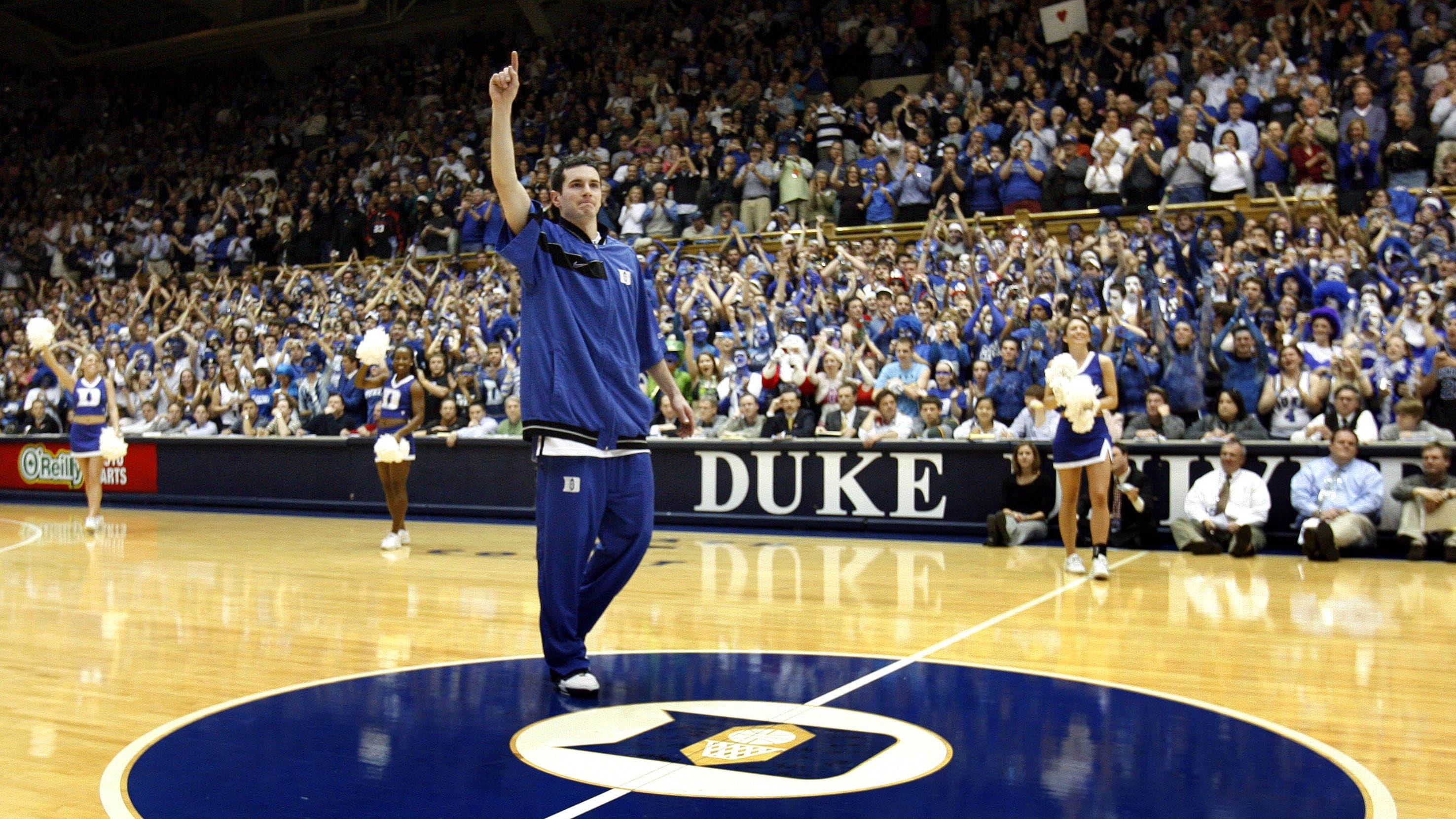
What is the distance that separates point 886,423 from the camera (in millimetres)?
11984

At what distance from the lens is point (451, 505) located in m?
14.2

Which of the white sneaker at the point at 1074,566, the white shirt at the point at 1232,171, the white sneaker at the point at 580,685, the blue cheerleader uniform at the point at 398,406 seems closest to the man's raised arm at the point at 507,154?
the white sneaker at the point at 580,685

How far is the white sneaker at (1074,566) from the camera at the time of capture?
29.0 ft

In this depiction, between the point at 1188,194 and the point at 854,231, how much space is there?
413 cm

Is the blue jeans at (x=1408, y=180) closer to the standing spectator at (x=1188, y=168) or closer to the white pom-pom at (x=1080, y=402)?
the standing spectator at (x=1188, y=168)

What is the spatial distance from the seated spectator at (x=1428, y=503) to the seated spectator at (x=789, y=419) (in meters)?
5.11

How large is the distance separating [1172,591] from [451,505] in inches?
336

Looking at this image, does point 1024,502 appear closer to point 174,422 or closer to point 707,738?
point 707,738

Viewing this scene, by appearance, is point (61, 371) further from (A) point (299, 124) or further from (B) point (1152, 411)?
(A) point (299, 124)

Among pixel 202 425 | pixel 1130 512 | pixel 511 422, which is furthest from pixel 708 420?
pixel 202 425

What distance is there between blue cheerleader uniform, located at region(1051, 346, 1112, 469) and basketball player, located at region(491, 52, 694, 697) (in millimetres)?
4269

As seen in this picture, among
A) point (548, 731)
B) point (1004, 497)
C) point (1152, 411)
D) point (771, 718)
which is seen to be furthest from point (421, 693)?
point (1152, 411)

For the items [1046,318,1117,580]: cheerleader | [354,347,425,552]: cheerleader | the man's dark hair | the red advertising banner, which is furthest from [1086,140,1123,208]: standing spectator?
the red advertising banner

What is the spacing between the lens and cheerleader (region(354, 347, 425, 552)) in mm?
10914
